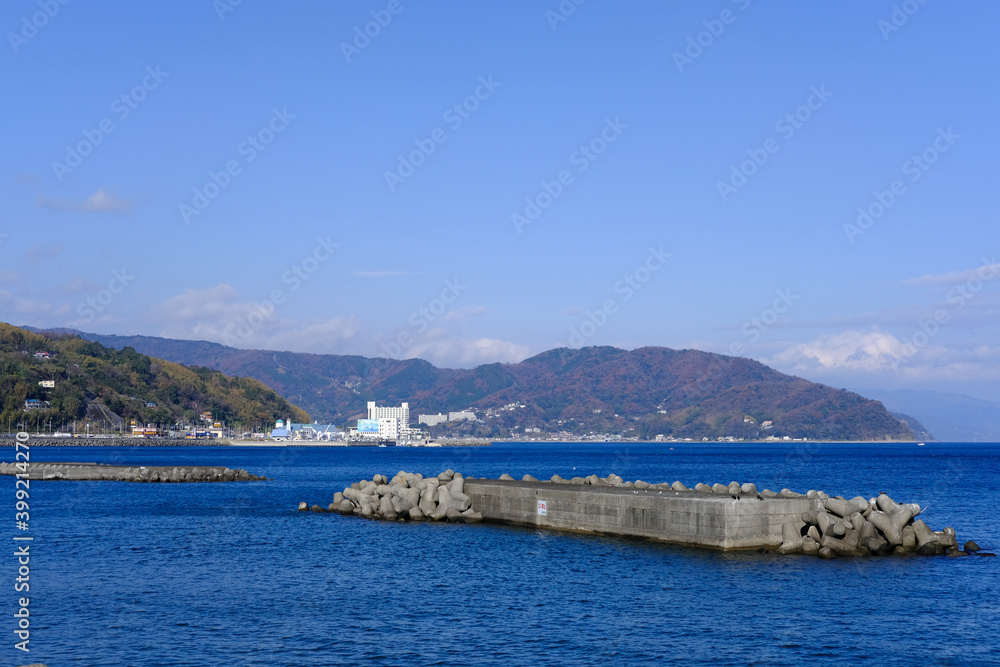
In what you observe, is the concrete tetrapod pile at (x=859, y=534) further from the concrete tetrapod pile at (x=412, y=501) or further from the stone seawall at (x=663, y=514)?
the concrete tetrapod pile at (x=412, y=501)

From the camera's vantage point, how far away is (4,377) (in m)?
163

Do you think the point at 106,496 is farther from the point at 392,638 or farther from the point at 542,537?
the point at 392,638

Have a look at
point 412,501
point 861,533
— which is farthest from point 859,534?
point 412,501

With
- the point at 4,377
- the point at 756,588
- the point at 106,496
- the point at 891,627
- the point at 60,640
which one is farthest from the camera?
the point at 4,377

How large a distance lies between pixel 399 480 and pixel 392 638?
2647 cm

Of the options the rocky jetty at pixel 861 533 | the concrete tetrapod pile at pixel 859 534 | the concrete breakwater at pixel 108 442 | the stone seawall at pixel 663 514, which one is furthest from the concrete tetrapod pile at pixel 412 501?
the concrete breakwater at pixel 108 442

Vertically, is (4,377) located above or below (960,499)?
above

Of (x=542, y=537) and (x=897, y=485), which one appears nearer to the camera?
(x=542, y=537)

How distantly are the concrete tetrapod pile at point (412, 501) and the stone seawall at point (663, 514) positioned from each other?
2.45 m

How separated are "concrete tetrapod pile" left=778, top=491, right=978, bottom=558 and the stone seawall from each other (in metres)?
0.50

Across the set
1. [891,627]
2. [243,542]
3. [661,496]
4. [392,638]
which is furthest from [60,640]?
[661,496]

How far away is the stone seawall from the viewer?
25984 mm

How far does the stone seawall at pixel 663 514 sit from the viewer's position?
25984mm

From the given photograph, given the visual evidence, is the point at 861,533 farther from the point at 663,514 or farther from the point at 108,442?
the point at 108,442
